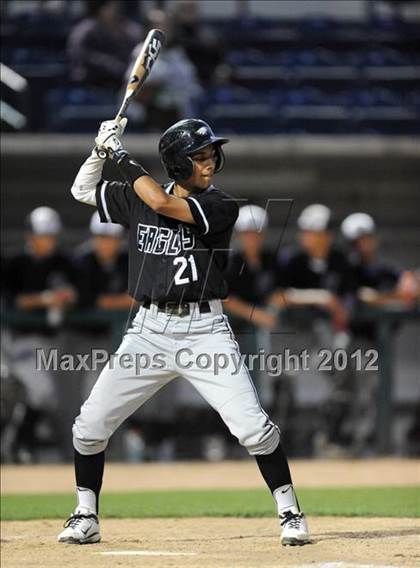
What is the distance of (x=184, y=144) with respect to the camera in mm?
5176

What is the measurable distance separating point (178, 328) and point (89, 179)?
31.8 inches

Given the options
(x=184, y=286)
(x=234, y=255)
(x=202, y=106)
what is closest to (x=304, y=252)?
(x=234, y=255)

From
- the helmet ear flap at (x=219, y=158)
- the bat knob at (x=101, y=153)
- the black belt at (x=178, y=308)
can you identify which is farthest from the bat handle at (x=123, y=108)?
the black belt at (x=178, y=308)

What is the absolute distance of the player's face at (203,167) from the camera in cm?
521

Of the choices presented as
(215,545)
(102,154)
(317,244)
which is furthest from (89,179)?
(317,244)

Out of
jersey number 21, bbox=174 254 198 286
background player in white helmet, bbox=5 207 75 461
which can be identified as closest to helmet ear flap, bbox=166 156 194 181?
jersey number 21, bbox=174 254 198 286

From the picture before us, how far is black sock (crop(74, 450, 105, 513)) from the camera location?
203 inches

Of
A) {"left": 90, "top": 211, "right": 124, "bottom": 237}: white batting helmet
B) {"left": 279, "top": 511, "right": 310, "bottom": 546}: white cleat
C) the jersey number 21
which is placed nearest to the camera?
{"left": 279, "top": 511, "right": 310, "bottom": 546}: white cleat

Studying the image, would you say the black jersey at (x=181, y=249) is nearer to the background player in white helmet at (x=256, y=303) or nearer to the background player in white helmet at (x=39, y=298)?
the background player in white helmet at (x=256, y=303)

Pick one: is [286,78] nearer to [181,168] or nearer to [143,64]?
[143,64]

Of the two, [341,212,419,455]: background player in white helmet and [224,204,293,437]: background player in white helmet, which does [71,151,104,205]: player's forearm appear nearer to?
[224,204,293,437]: background player in white helmet

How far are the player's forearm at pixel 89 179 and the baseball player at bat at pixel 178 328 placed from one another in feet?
0.12

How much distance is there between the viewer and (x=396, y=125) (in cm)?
1164

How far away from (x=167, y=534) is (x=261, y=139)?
589 centimetres
